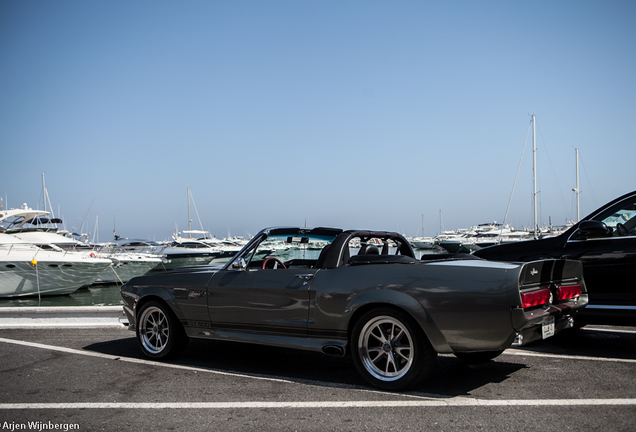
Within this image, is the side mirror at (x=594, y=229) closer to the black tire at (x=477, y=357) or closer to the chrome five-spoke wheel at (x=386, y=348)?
the black tire at (x=477, y=357)

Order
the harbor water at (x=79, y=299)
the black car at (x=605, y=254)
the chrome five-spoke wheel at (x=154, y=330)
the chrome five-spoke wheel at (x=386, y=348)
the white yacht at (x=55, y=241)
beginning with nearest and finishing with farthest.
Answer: the chrome five-spoke wheel at (x=386, y=348) → the black car at (x=605, y=254) → the chrome five-spoke wheel at (x=154, y=330) → the harbor water at (x=79, y=299) → the white yacht at (x=55, y=241)

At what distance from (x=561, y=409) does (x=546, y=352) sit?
7.69 ft

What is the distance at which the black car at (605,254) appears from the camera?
5.61 metres

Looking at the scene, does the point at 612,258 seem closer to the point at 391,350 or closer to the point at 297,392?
the point at 391,350

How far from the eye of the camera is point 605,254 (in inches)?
230

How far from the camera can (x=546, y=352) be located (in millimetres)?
6023

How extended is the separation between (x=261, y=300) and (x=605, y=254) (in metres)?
3.78

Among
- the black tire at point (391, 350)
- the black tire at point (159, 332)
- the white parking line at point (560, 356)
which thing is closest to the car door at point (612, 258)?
the white parking line at point (560, 356)

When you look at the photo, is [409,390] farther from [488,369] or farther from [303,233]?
[303,233]

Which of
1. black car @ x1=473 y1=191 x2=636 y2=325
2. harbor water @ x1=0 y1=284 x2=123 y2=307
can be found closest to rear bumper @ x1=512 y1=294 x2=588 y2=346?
black car @ x1=473 y1=191 x2=636 y2=325

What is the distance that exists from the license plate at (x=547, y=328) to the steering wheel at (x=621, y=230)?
2.32 m

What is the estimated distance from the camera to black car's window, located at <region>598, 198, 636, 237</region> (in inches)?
238

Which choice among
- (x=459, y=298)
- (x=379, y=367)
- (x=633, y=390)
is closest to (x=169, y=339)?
(x=379, y=367)

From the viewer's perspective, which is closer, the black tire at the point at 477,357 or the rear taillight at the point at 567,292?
the rear taillight at the point at 567,292
